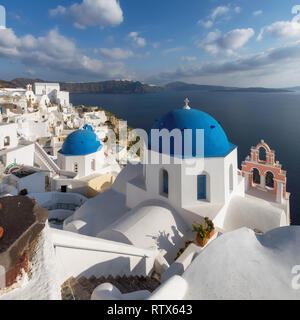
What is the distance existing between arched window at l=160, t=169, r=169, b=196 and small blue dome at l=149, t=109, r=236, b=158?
104 cm

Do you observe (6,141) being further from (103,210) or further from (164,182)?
(164,182)

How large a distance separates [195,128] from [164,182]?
8.65ft

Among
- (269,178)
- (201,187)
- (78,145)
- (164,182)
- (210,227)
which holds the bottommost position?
(210,227)

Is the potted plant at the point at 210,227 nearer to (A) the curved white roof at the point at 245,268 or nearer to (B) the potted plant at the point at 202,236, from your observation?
(B) the potted plant at the point at 202,236

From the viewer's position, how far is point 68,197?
15070 mm

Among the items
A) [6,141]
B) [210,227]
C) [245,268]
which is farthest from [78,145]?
[245,268]

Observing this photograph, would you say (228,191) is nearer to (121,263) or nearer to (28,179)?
(121,263)

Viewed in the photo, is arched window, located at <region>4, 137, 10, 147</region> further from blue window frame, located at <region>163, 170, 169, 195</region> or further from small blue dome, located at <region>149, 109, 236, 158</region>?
blue window frame, located at <region>163, 170, 169, 195</region>

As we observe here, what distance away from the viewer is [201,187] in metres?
8.91

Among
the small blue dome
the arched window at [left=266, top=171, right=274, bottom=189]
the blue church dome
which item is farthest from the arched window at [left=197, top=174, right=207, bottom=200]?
the blue church dome

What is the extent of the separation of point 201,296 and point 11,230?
9.21 ft

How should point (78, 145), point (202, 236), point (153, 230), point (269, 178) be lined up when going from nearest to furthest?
point (202, 236) → point (153, 230) → point (269, 178) → point (78, 145)
